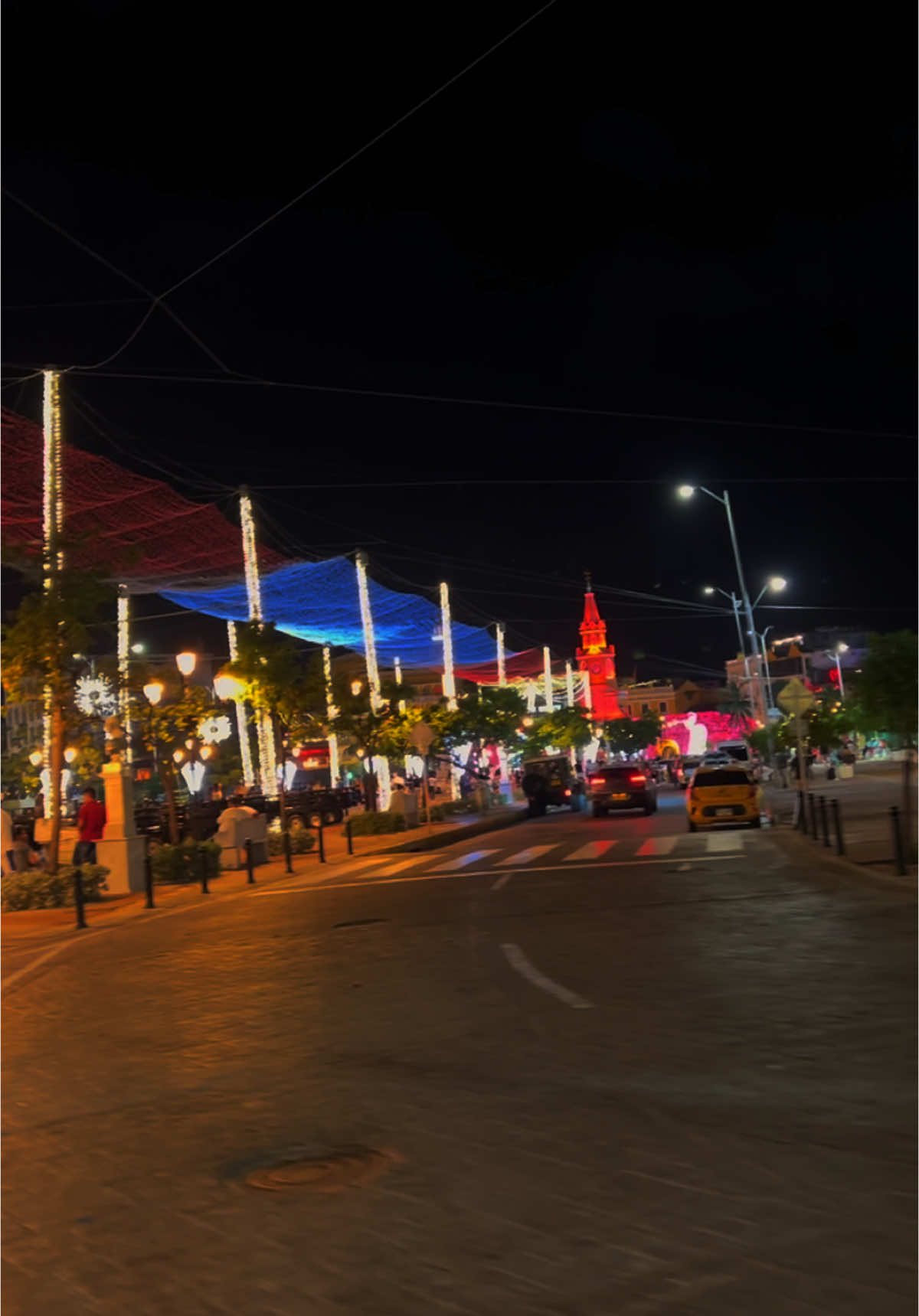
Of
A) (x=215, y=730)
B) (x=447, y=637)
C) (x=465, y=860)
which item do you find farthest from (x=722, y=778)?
(x=215, y=730)

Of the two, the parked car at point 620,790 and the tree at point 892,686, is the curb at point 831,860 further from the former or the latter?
the parked car at point 620,790

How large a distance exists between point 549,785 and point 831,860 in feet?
99.6

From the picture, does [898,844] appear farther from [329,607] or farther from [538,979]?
[329,607]

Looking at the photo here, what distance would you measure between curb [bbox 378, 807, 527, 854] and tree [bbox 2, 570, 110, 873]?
996 cm

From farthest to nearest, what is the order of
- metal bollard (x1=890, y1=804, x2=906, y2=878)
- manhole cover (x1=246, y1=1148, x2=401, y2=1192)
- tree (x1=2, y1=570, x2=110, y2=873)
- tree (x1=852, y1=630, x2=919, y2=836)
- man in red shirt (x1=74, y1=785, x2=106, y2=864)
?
man in red shirt (x1=74, y1=785, x2=106, y2=864), tree (x1=2, y1=570, x2=110, y2=873), tree (x1=852, y1=630, x2=919, y2=836), metal bollard (x1=890, y1=804, x2=906, y2=878), manhole cover (x1=246, y1=1148, x2=401, y2=1192)

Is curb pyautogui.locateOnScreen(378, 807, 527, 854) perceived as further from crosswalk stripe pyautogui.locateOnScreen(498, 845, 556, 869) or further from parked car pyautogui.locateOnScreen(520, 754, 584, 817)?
crosswalk stripe pyautogui.locateOnScreen(498, 845, 556, 869)

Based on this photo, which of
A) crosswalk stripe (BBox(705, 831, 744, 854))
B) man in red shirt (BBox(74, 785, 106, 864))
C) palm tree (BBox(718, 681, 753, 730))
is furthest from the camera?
palm tree (BBox(718, 681, 753, 730))

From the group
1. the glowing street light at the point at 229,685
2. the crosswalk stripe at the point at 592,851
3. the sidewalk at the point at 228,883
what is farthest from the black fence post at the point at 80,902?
the glowing street light at the point at 229,685

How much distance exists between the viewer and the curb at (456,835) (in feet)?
103

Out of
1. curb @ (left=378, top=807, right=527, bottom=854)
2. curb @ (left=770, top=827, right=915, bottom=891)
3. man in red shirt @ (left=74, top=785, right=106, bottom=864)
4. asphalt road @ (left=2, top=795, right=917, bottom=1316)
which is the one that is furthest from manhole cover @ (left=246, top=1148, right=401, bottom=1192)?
curb @ (left=378, top=807, right=527, bottom=854)

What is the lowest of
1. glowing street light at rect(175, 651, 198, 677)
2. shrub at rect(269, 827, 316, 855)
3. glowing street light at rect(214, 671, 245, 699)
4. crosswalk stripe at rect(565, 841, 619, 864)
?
crosswalk stripe at rect(565, 841, 619, 864)

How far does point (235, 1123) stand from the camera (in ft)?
21.9

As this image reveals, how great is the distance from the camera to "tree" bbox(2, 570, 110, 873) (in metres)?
22.0

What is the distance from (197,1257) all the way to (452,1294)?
3.40 feet
